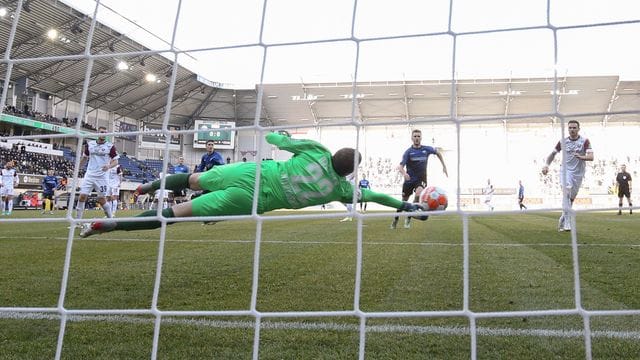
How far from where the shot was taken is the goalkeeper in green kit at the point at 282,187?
3.46m

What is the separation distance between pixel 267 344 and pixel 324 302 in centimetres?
79

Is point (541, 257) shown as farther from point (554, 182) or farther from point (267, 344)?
point (554, 182)

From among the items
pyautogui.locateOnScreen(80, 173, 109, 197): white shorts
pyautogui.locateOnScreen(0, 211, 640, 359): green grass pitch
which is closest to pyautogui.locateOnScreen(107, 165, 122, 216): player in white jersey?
pyautogui.locateOnScreen(80, 173, 109, 197): white shorts

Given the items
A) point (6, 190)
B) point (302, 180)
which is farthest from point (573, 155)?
point (6, 190)

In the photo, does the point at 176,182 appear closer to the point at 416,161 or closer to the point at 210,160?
the point at 210,160

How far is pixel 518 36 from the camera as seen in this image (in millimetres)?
2748

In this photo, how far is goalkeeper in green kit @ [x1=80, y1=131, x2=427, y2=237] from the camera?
136 inches

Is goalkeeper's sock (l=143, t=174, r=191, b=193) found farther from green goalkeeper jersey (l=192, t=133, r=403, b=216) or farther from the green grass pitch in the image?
the green grass pitch

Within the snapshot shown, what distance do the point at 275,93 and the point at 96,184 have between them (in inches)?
182

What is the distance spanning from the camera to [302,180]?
139 inches

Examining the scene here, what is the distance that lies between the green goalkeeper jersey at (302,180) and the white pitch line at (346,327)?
3.79 feet

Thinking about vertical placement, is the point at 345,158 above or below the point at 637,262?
above

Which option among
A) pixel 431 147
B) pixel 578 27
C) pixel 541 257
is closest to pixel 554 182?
pixel 431 147

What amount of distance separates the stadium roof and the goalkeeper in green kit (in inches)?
11.2
